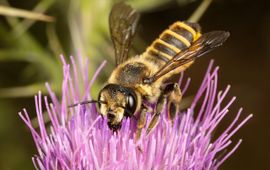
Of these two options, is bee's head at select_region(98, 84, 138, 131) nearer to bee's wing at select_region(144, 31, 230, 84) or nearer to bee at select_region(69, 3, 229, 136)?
bee at select_region(69, 3, 229, 136)

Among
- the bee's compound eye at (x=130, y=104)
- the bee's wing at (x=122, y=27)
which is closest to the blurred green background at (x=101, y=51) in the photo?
the bee's wing at (x=122, y=27)

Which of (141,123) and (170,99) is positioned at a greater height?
(170,99)

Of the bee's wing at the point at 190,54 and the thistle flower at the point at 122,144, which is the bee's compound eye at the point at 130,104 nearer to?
the thistle flower at the point at 122,144

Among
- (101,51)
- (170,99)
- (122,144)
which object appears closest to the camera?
(122,144)

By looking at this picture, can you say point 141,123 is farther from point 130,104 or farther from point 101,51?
point 101,51

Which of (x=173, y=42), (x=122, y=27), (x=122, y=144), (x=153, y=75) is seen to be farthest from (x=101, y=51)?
Result: (x=122, y=144)

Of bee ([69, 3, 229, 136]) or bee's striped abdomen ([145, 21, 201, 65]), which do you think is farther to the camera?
bee's striped abdomen ([145, 21, 201, 65])

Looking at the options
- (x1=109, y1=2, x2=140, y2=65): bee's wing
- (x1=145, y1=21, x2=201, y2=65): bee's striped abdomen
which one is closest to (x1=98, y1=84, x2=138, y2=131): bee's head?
(x1=145, y1=21, x2=201, y2=65): bee's striped abdomen

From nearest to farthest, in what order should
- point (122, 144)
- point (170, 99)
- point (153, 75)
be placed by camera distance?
point (122, 144) < point (153, 75) < point (170, 99)
